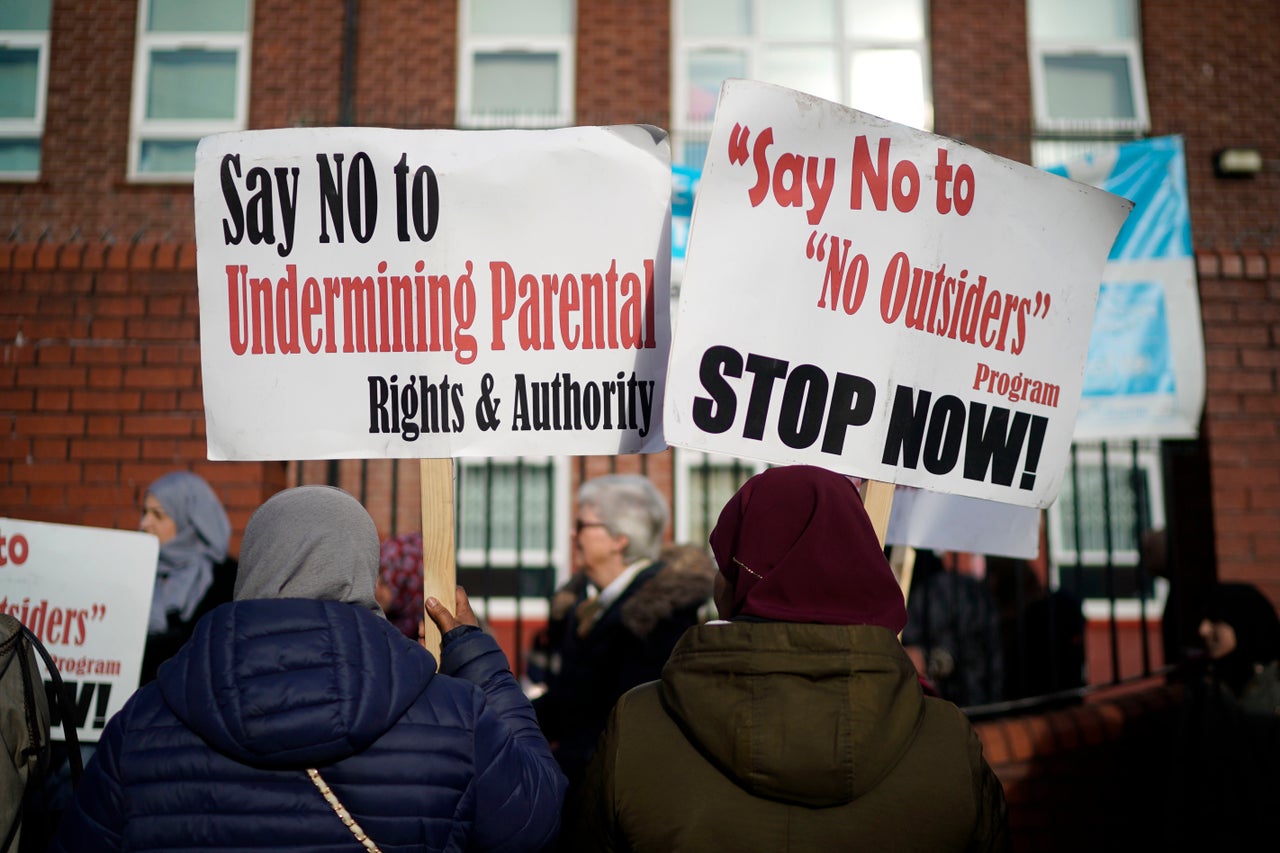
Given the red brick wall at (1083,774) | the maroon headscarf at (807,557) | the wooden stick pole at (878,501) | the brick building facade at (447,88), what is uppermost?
the brick building facade at (447,88)

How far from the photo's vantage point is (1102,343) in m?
6.20

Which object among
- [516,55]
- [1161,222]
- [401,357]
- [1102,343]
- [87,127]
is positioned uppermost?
[516,55]

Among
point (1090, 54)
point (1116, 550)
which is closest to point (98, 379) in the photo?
point (1116, 550)

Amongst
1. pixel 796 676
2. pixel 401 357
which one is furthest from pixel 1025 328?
pixel 401 357

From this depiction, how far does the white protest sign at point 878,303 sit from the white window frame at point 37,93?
8.58 meters

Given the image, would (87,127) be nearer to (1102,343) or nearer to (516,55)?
(516,55)

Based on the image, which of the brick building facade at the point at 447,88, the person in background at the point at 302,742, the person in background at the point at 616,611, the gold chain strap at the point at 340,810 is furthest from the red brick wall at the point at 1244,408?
the gold chain strap at the point at 340,810

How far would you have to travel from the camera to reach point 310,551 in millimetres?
2059

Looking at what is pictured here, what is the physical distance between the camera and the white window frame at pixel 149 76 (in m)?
9.20

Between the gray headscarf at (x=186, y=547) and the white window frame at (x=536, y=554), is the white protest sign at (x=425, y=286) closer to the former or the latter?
the gray headscarf at (x=186, y=547)

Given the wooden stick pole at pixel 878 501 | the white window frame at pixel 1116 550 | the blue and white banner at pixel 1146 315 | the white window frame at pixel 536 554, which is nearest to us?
the wooden stick pole at pixel 878 501

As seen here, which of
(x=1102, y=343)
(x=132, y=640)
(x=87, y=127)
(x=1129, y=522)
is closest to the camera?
(x=132, y=640)

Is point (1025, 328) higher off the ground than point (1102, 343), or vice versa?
point (1102, 343)

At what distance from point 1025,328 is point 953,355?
0.26 m
